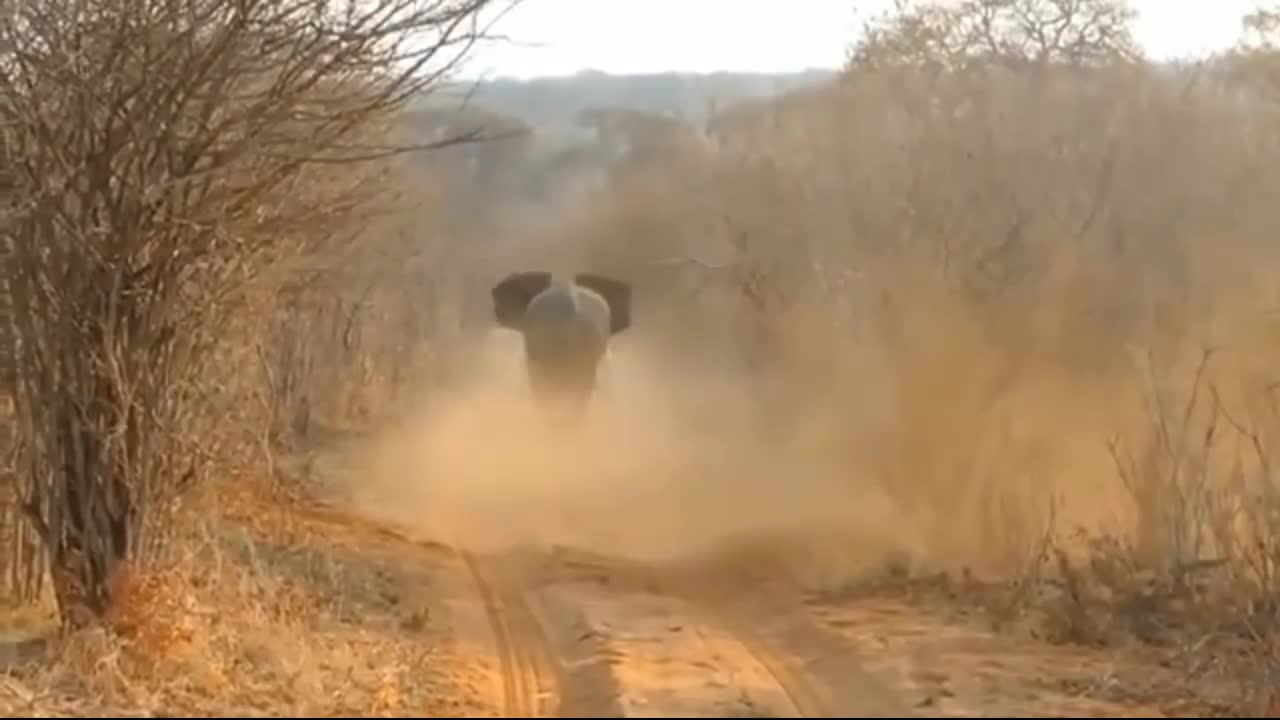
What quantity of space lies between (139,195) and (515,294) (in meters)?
17.5

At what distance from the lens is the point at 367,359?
93.0 feet

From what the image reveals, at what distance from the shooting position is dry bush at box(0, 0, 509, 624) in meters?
10.4

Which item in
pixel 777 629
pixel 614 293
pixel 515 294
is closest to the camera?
pixel 777 629

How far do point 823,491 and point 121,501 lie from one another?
7.10 metres

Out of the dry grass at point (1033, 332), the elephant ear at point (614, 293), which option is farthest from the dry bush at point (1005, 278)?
the elephant ear at point (614, 293)

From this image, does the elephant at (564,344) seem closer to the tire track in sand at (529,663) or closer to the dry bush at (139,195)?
the tire track in sand at (529,663)

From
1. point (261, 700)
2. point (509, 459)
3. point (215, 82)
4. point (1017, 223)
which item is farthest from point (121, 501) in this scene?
point (1017, 223)

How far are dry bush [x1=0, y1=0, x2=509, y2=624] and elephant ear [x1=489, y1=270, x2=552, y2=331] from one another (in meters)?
16.4

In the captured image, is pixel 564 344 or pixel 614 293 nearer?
pixel 564 344

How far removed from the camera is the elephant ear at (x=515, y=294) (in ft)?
91.1

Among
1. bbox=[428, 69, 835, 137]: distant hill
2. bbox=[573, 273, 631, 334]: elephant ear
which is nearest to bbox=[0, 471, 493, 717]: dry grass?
bbox=[573, 273, 631, 334]: elephant ear

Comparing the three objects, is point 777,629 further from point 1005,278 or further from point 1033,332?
point 1005,278

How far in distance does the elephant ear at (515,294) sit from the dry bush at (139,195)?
1641 cm

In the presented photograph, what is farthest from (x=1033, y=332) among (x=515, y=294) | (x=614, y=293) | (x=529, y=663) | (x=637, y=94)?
Result: (x=637, y=94)
